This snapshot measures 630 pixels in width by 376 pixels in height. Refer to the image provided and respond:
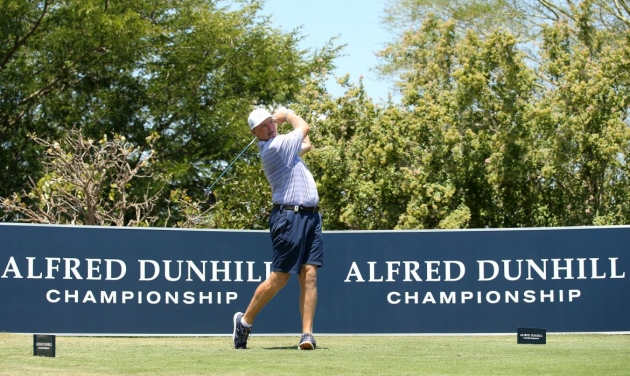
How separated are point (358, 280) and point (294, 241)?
226 cm

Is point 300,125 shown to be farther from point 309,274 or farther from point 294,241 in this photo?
point 309,274

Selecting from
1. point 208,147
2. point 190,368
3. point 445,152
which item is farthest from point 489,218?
point 208,147

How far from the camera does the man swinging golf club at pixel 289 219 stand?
6.68 metres

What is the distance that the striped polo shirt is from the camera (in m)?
6.69

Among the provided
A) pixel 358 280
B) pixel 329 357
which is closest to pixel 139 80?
pixel 358 280

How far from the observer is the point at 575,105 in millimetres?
13148

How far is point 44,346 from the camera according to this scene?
19.5 feet

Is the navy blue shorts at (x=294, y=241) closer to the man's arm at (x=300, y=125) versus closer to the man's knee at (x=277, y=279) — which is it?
the man's knee at (x=277, y=279)

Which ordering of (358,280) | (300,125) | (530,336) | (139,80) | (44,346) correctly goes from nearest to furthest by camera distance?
1. (44,346)
2. (300,125)
3. (530,336)
4. (358,280)
5. (139,80)

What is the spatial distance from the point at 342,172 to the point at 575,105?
133 inches

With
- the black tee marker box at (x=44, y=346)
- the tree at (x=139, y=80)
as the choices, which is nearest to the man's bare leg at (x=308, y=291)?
the black tee marker box at (x=44, y=346)

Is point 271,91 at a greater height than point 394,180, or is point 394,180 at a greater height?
point 271,91

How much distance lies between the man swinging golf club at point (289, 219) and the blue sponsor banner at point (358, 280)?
1921 mm

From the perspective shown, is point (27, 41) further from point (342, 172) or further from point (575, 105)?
point (575, 105)
